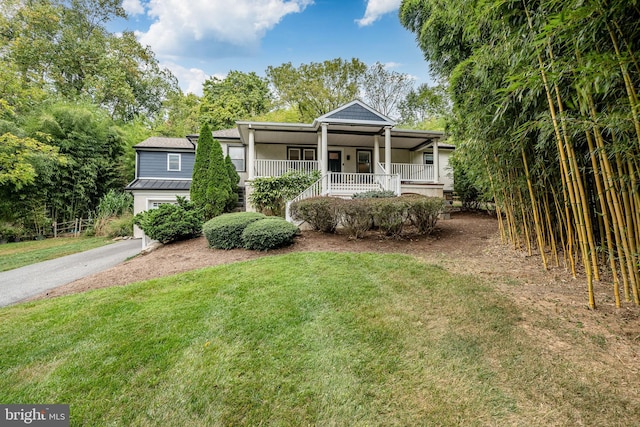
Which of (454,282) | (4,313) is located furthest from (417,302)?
(4,313)

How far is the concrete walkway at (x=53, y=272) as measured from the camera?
4.73m

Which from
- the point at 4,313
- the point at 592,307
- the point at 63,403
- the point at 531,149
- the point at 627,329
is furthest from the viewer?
the point at 531,149

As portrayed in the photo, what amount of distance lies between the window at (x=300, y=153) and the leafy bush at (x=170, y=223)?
6.42m

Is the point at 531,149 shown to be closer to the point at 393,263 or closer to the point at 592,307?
the point at 592,307

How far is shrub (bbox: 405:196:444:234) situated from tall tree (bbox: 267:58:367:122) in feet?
52.0

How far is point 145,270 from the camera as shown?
5.11 meters

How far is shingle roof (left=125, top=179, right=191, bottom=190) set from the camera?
11.8 metres

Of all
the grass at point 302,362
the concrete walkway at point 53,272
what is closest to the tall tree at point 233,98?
the concrete walkway at point 53,272

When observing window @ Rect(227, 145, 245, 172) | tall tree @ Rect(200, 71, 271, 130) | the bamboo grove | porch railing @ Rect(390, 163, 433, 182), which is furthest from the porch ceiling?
tall tree @ Rect(200, 71, 271, 130)

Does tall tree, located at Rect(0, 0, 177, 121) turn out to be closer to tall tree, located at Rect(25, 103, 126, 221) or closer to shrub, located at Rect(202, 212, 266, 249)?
tall tree, located at Rect(25, 103, 126, 221)

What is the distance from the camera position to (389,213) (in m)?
6.14

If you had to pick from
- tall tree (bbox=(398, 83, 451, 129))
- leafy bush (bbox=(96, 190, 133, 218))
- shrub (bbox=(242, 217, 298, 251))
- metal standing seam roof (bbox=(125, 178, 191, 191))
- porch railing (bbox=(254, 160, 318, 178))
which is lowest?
shrub (bbox=(242, 217, 298, 251))

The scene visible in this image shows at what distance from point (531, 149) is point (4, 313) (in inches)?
308

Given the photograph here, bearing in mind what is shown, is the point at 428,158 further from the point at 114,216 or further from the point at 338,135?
the point at 114,216
